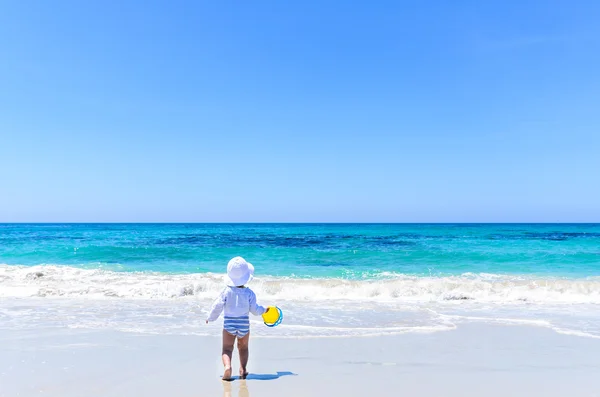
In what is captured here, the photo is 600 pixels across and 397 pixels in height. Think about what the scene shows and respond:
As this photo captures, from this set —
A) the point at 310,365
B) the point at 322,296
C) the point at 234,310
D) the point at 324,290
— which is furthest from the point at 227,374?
the point at 324,290

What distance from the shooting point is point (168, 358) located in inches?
226

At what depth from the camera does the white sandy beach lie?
4621 millimetres

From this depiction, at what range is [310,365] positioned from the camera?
17.9 feet

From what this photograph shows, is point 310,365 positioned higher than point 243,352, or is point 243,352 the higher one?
point 243,352

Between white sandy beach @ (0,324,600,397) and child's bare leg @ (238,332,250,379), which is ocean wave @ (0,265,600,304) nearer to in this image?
white sandy beach @ (0,324,600,397)

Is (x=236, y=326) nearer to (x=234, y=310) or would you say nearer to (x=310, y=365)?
(x=234, y=310)

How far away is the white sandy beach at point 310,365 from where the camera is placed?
4621mm

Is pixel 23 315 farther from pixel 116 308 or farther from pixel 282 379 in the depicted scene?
pixel 282 379

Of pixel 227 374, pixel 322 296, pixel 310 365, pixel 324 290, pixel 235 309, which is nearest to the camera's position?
pixel 227 374

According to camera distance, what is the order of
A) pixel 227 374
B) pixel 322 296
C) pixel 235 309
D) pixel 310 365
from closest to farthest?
1. pixel 227 374
2. pixel 235 309
3. pixel 310 365
4. pixel 322 296

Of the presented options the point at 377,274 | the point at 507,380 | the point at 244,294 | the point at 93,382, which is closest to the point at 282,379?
the point at 244,294

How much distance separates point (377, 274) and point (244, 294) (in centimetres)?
1337

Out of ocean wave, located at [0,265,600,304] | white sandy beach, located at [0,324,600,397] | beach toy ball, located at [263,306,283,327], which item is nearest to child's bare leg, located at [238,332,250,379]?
white sandy beach, located at [0,324,600,397]

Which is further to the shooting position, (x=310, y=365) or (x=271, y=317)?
(x=310, y=365)
